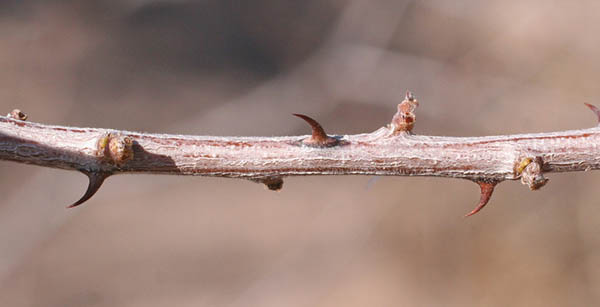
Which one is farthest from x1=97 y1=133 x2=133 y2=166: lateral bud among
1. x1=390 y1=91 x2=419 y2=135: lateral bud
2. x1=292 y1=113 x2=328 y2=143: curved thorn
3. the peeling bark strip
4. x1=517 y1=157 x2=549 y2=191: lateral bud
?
x1=517 y1=157 x2=549 y2=191: lateral bud

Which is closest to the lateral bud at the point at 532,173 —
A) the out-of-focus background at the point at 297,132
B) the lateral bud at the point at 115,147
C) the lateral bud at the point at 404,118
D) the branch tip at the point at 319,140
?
the lateral bud at the point at 404,118

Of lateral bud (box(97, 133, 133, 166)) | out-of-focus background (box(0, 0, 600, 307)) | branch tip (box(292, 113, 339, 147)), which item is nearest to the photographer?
lateral bud (box(97, 133, 133, 166))

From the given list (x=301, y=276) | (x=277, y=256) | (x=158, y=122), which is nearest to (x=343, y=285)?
(x=301, y=276)

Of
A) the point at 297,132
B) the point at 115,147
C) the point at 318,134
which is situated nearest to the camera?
the point at 115,147

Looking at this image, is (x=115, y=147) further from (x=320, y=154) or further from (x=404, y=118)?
(x=404, y=118)

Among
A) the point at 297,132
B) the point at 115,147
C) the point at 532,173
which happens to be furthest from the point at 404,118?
the point at 297,132

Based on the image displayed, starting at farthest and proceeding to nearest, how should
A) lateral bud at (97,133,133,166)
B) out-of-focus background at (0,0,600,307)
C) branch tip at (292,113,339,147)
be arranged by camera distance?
1. out-of-focus background at (0,0,600,307)
2. branch tip at (292,113,339,147)
3. lateral bud at (97,133,133,166)

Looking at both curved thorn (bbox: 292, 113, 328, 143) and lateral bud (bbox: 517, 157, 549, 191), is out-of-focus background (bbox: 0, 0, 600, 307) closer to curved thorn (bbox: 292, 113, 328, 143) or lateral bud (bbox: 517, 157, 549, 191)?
lateral bud (bbox: 517, 157, 549, 191)
